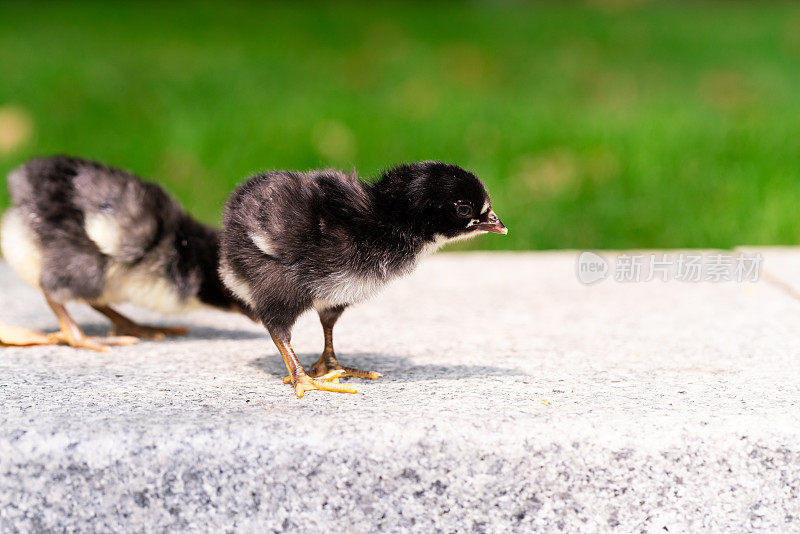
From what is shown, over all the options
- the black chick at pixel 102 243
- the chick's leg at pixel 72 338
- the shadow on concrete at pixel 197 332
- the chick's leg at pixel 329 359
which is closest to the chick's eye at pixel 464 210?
the chick's leg at pixel 329 359

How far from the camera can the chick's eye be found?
10.3 ft

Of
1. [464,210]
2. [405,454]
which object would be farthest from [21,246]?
[405,454]

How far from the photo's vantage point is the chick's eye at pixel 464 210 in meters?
3.12

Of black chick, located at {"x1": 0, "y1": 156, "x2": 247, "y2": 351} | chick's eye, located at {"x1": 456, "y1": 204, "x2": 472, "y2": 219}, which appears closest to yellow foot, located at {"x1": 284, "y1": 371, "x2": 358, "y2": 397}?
chick's eye, located at {"x1": 456, "y1": 204, "x2": 472, "y2": 219}

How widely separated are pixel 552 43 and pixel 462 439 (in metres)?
11.1

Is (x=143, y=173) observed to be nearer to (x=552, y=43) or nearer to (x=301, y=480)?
(x=301, y=480)

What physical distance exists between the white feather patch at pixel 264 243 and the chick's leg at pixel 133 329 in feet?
4.44

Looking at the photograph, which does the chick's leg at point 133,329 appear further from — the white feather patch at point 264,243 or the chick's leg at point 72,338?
the white feather patch at point 264,243

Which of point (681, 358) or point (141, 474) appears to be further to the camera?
point (681, 358)

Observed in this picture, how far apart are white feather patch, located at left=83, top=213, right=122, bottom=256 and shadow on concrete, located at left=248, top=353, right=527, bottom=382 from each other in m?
0.81

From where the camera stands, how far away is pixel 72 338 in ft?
13.1

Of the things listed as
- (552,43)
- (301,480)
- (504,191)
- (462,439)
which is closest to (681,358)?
(462,439)

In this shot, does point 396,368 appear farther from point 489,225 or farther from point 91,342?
point 91,342

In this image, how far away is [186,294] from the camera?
4.12 metres
